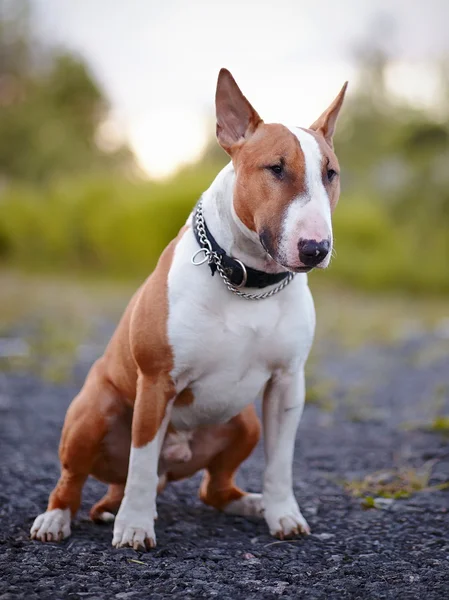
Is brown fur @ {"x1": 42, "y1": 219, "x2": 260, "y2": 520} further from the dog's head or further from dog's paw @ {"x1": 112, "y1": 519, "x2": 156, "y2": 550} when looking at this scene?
the dog's head

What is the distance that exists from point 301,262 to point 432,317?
27.8ft

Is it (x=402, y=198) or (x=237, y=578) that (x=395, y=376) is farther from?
(x=402, y=198)

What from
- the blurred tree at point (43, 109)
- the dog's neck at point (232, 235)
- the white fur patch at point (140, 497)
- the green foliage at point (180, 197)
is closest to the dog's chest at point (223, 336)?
the dog's neck at point (232, 235)

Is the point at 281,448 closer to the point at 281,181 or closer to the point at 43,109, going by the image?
the point at 281,181

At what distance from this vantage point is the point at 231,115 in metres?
2.60

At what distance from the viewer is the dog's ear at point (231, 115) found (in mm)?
2574

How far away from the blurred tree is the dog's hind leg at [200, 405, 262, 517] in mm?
17667

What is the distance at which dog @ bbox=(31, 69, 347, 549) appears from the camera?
2.37 m

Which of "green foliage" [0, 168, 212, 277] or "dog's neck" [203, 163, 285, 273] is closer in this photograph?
"dog's neck" [203, 163, 285, 273]

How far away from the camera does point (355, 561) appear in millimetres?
2455

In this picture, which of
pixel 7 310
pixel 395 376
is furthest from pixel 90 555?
pixel 7 310

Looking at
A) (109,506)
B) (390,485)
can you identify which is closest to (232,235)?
(109,506)

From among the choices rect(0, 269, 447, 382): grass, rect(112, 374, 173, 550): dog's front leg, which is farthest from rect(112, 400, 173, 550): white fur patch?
rect(0, 269, 447, 382): grass

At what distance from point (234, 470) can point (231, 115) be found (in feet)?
4.35
